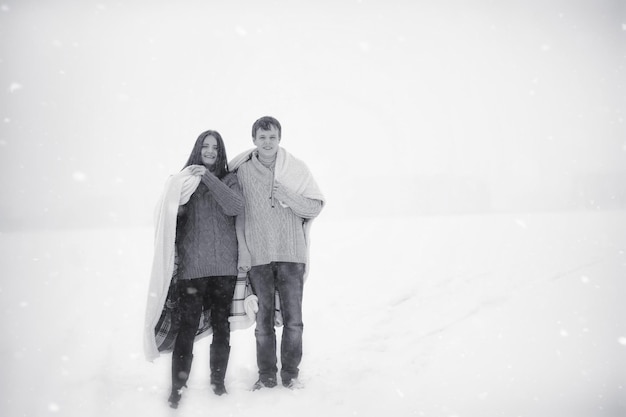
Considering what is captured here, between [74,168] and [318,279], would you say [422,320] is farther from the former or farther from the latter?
[74,168]

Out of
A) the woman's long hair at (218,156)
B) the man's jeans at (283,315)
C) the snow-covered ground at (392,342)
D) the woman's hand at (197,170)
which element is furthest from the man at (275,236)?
the woman's hand at (197,170)

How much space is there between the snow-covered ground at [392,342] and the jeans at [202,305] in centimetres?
39

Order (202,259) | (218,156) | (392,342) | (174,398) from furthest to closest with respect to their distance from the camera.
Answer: (392,342), (218,156), (202,259), (174,398)

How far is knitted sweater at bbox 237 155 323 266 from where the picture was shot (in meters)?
3.26

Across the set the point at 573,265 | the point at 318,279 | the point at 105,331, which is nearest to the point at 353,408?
the point at 105,331

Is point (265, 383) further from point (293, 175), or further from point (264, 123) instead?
point (264, 123)

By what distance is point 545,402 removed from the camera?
2949 millimetres

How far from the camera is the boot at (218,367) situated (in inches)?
118

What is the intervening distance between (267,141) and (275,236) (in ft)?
2.41

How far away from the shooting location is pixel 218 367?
119 inches

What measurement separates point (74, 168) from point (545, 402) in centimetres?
9688

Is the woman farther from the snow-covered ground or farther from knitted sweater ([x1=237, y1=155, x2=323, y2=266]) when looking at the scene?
the snow-covered ground

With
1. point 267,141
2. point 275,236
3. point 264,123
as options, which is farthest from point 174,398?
point 264,123

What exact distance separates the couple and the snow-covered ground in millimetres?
362
